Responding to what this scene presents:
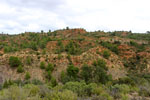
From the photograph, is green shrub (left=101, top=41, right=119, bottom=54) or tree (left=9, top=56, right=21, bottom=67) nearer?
tree (left=9, top=56, right=21, bottom=67)

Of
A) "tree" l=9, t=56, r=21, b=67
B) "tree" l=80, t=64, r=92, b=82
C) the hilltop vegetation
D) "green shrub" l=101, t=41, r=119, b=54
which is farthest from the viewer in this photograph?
"green shrub" l=101, t=41, r=119, b=54

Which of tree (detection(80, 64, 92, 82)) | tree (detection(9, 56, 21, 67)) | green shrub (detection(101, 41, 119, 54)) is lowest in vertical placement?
tree (detection(80, 64, 92, 82))

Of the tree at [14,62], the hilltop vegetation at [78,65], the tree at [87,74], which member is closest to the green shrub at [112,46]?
the hilltop vegetation at [78,65]

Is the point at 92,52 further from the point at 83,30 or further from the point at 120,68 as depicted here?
the point at 83,30

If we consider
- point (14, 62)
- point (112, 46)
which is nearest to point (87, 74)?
point (14, 62)

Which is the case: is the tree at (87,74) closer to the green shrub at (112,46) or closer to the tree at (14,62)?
the tree at (14,62)

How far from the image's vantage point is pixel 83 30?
51.9 meters

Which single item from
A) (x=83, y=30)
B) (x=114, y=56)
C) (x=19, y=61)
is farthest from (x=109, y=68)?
(x=83, y=30)

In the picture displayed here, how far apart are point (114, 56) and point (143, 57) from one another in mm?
6459

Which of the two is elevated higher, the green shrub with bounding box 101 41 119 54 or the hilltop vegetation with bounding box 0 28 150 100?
the green shrub with bounding box 101 41 119 54

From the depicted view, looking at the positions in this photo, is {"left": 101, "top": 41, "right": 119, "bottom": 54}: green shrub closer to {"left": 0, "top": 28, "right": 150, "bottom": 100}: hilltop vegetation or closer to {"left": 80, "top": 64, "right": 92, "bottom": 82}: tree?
{"left": 0, "top": 28, "right": 150, "bottom": 100}: hilltop vegetation

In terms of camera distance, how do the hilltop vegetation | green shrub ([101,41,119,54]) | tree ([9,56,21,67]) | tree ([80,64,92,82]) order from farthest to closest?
green shrub ([101,41,119,54])
tree ([9,56,21,67])
tree ([80,64,92,82])
the hilltop vegetation

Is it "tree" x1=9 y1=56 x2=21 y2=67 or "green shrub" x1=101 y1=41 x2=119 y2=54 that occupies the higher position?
"green shrub" x1=101 y1=41 x2=119 y2=54

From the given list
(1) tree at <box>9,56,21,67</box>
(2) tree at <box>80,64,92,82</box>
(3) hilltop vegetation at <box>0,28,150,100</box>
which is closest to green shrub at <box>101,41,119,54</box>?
(3) hilltop vegetation at <box>0,28,150,100</box>
